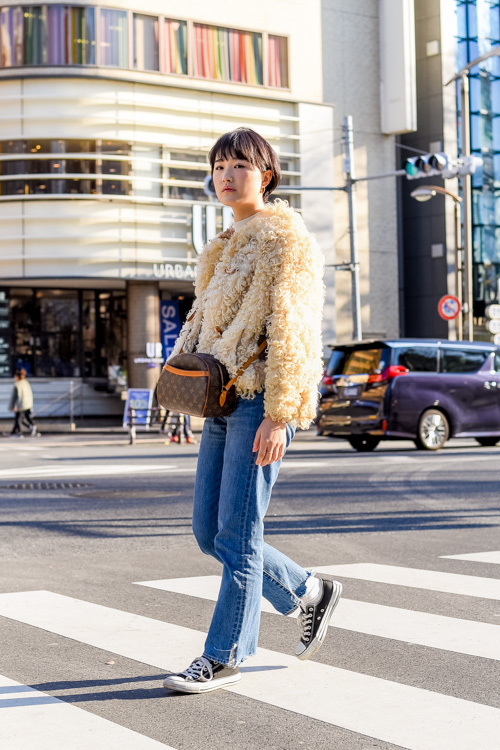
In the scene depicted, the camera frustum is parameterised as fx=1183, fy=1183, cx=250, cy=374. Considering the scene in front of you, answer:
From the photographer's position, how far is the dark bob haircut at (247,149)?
14.0ft

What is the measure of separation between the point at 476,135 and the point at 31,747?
38044 mm

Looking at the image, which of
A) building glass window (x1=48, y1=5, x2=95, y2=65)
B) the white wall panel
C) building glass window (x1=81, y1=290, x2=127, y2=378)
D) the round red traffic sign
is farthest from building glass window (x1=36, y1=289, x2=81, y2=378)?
the white wall panel

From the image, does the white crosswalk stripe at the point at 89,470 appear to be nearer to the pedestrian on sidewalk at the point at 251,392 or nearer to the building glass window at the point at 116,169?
the pedestrian on sidewalk at the point at 251,392

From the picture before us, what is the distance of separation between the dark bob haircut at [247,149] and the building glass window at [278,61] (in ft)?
95.7

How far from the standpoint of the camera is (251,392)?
407 cm

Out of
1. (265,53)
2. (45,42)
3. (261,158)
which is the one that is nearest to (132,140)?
(45,42)

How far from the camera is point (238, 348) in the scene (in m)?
4.15

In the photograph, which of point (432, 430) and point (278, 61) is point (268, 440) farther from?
point (278, 61)

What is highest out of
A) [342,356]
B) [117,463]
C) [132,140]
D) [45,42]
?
[45,42]

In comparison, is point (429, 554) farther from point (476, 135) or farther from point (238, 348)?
point (476, 135)

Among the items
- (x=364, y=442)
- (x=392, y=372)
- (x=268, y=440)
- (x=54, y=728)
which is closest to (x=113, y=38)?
(x=364, y=442)

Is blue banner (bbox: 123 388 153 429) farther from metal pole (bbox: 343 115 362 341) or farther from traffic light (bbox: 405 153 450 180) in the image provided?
traffic light (bbox: 405 153 450 180)

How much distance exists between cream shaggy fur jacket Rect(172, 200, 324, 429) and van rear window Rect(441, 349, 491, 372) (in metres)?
14.9

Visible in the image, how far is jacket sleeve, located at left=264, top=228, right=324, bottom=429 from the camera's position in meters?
4.01
